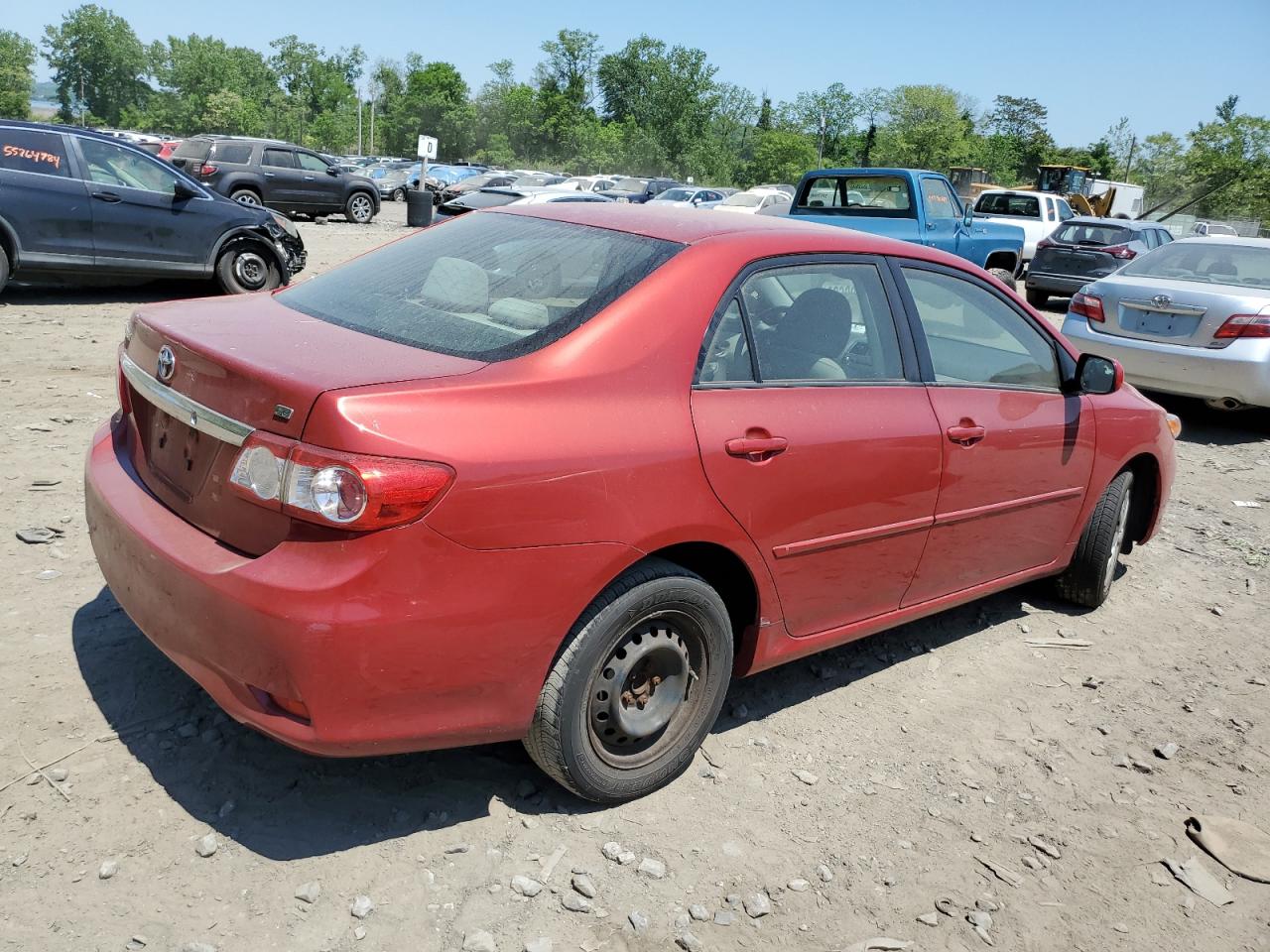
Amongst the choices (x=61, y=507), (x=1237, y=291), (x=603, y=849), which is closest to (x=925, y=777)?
(x=603, y=849)

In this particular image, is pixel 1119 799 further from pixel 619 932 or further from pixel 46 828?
pixel 46 828

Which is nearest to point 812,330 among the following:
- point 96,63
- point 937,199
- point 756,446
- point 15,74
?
point 756,446

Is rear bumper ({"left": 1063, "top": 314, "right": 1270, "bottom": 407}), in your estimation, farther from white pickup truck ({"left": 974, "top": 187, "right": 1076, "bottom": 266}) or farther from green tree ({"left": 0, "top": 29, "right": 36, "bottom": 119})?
green tree ({"left": 0, "top": 29, "right": 36, "bottom": 119})

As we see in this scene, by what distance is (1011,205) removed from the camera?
2197 centimetres

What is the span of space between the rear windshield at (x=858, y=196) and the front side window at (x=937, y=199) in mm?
313

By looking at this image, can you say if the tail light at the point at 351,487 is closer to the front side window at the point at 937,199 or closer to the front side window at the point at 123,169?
the front side window at the point at 123,169

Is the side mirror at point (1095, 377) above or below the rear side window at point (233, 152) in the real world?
below

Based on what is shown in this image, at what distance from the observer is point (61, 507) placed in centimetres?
490

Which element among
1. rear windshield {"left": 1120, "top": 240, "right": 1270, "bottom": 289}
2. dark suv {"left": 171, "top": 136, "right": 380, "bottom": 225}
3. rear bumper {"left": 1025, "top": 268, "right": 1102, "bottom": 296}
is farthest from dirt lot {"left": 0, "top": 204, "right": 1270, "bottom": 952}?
dark suv {"left": 171, "top": 136, "right": 380, "bottom": 225}

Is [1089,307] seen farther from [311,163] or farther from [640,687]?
[311,163]

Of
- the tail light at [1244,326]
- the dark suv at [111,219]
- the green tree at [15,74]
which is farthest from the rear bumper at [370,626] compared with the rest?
the green tree at [15,74]

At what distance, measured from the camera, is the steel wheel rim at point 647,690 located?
2979 mm

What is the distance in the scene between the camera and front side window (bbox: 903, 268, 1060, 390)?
152 inches

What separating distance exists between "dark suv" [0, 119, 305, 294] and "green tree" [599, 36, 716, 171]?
7794 centimetres
